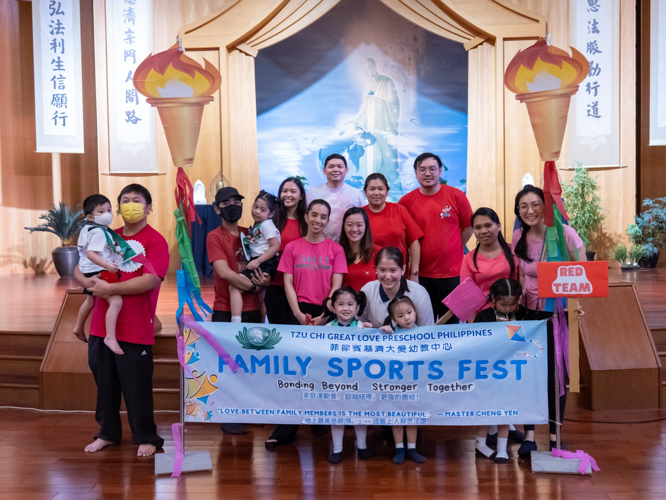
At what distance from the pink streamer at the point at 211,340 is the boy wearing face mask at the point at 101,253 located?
0.40 m

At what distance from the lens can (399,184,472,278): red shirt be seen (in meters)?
3.62

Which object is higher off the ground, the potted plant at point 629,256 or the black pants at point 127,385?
the potted plant at point 629,256

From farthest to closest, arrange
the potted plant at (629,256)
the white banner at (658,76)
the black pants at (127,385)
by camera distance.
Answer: the potted plant at (629,256) → the white banner at (658,76) → the black pants at (127,385)

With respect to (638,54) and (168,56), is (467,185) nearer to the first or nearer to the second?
(638,54)

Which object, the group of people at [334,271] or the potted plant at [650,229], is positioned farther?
the potted plant at [650,229]

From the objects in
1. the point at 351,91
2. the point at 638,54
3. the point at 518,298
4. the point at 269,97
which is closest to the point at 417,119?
the point at 351,91

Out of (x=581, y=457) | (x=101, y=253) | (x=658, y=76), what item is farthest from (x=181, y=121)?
(x=658, y=76)

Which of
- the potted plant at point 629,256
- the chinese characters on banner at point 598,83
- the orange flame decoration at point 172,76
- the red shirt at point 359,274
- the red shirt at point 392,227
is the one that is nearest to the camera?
the orange flame decoration at point 172,76

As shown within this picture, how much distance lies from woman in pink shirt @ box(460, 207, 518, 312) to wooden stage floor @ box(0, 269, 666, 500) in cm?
85

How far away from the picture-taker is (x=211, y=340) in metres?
3.03

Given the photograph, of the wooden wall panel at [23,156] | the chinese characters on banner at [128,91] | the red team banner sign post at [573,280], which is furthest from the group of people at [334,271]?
the wooden wall panel at [23,156]

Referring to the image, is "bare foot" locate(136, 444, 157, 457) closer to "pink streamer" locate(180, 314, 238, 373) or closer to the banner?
the banner

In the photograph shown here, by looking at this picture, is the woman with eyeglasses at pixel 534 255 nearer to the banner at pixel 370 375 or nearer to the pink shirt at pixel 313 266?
the banner at pixel 370 375

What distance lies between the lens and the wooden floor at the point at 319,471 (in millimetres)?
2676
